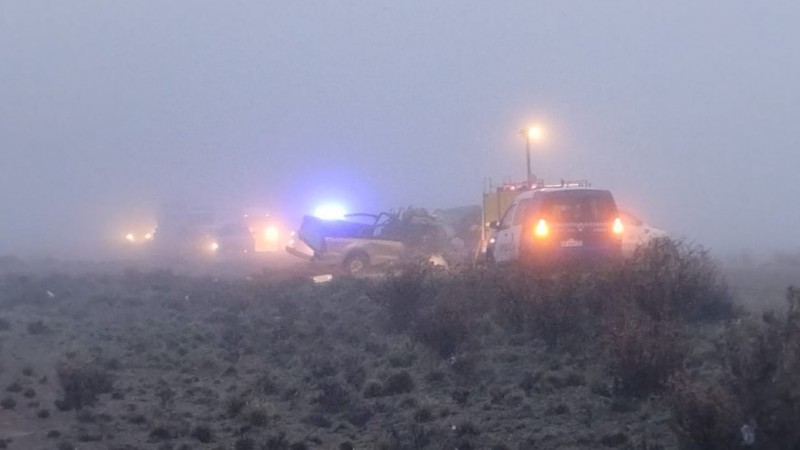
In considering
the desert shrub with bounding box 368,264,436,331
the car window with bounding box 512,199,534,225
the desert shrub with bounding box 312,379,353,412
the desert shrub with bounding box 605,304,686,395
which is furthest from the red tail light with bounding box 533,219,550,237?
the desert shrub with bounding box 605,304,686,395

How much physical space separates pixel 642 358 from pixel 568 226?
26.4ft

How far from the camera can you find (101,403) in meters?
17.0

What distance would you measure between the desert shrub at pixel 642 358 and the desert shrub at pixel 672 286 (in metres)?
2.51

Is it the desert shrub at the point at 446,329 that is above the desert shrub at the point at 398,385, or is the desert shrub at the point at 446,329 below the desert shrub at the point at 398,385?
above

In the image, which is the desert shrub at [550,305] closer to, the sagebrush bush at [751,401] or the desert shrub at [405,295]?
the desert shrub at [405,295]

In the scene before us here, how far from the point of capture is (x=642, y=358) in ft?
45.8

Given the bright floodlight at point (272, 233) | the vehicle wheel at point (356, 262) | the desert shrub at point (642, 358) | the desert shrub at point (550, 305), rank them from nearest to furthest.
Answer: the desert shrub at point (642, 358), the desert shrub at point (550, 305), the vehicle wheel at point (356, 262), the bright floodlight at point (272, 233)

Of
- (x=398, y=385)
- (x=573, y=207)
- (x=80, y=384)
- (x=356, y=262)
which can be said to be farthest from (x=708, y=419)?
(x=356, y=262)

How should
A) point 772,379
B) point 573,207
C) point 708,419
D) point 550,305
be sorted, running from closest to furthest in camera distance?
point 708,419, point 772,379, point 550,305, point 573,207

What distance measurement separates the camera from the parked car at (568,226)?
21.8 meters

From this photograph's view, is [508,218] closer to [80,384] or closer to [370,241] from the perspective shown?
[80,384]

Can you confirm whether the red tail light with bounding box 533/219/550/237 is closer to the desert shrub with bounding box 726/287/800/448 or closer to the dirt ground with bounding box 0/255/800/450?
the dirt ground with bounding box 0/255/800/450

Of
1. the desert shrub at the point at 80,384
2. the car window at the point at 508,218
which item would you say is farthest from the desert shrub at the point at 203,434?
the car window at the point at 508,218

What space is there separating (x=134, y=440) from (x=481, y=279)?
9272mm
